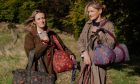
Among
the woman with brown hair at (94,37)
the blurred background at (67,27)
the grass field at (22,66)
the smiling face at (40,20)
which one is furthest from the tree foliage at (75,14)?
the smiling face at (40,20)

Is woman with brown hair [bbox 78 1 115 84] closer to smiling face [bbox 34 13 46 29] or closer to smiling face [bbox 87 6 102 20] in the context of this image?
smiling face [bbox 87 6 102 20]

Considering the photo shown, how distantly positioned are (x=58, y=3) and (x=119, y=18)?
371cm

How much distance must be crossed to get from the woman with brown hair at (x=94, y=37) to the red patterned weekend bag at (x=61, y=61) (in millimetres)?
222

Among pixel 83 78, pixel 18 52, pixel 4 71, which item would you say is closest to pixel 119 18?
pixel 18 52

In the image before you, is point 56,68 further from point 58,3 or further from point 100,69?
point 58,3

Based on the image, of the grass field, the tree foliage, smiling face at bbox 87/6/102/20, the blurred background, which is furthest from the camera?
the tree foliage

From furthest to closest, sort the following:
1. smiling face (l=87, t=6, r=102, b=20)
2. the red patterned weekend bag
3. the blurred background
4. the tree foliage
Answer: the tree foliage, the blurred background, the red patterned weekend bag, smiling face (l=87, t=6, r=102, b=20)

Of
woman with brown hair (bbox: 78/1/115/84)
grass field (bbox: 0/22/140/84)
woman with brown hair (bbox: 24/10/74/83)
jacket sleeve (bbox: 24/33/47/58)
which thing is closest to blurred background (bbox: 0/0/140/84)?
grass field (bbox: 0/22/140/84)

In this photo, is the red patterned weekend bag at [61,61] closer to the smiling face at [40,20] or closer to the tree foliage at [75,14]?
the smiling face at [40,20]

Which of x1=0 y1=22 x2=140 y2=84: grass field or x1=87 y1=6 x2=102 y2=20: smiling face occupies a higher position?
x1=87 y1=6 x2=102 y2=20: smiling face

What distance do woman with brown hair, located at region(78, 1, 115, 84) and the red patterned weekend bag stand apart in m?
0.22

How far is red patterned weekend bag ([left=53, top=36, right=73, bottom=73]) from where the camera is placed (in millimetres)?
6340

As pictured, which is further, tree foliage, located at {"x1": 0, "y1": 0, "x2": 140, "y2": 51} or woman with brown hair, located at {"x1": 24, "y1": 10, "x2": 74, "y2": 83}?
tree foliage, located at {"x1": 0, "y1": 0, "x2": 140, "y2": 51}

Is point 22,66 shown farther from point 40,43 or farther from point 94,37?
point 94,37
